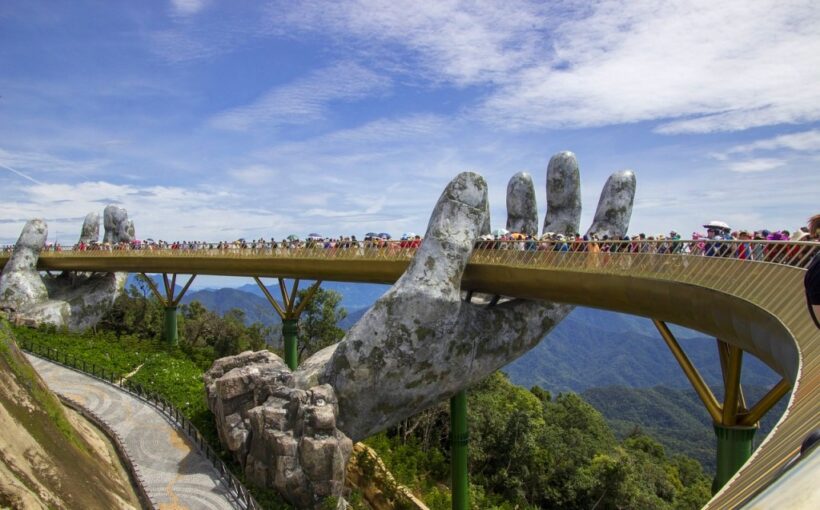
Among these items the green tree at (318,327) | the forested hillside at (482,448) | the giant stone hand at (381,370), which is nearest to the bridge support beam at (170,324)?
the forested hillside at (482,448)

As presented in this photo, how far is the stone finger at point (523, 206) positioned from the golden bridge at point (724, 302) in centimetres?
483

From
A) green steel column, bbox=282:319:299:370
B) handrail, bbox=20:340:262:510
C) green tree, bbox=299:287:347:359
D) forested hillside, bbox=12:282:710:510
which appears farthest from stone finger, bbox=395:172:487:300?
green tree, bbox=299:287:347:359

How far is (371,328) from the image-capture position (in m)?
20.2

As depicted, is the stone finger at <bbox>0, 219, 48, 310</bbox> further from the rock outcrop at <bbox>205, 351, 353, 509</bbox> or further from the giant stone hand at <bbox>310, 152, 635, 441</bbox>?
the giant stone hand at <bbox>310, 152, 635, 441</bbox>

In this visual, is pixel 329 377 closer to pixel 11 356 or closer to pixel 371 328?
pixel 371 328

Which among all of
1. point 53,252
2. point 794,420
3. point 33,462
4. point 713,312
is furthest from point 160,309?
point 794,420

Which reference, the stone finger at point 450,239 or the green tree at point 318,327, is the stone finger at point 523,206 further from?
the green tree at point 318,327

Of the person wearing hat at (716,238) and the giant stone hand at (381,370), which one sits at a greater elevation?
the person wearing hat at (716,238)

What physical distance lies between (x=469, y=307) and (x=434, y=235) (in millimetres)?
2891

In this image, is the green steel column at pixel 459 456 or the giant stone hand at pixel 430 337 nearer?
the giant stone hand at pixel 430 337

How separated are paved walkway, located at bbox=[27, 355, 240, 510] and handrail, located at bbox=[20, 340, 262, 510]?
8.5 inches

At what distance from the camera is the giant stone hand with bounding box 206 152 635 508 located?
17.8 m

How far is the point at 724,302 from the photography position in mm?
11203

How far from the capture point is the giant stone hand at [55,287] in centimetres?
3966
